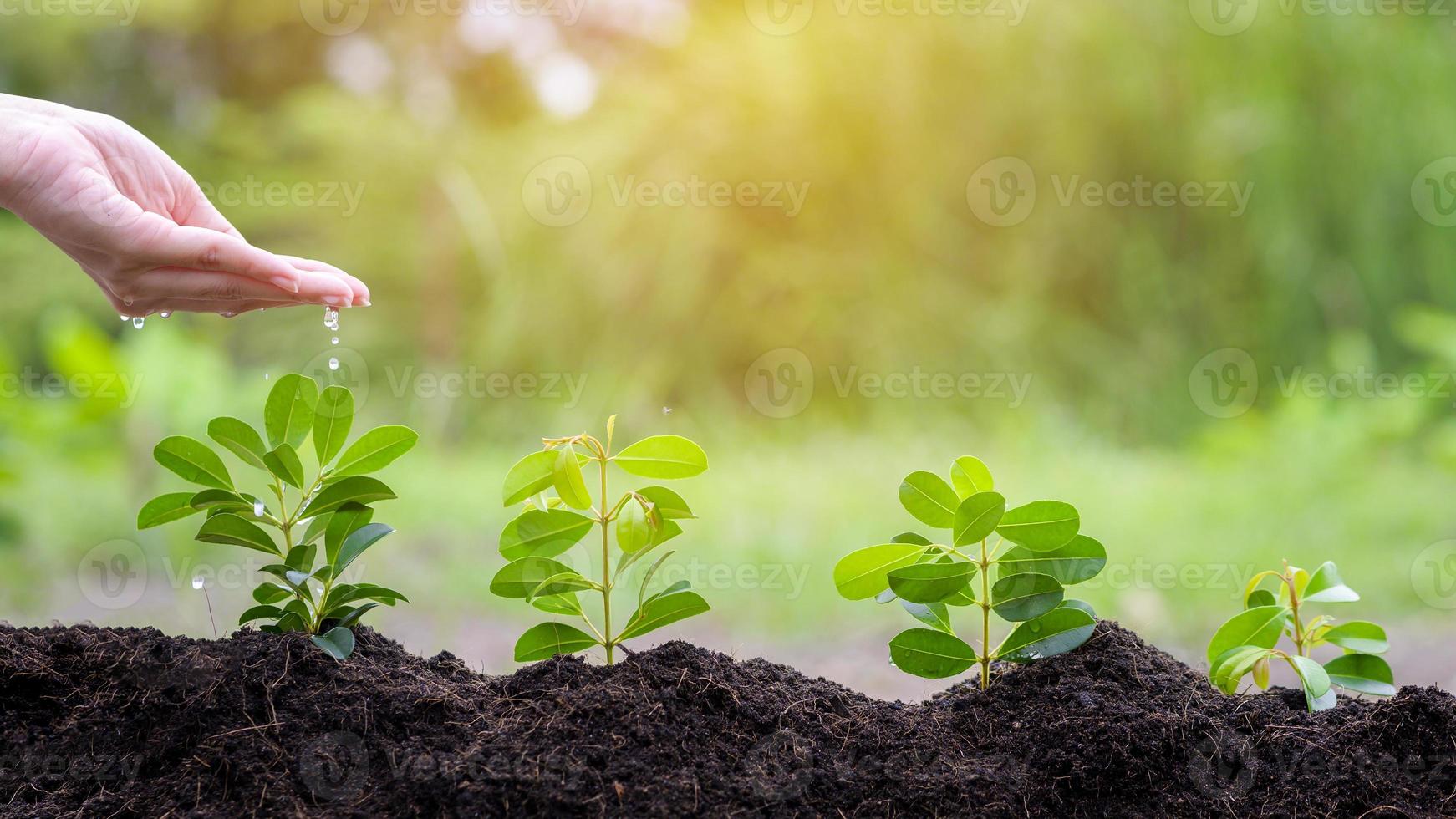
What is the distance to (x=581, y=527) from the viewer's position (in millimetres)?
626

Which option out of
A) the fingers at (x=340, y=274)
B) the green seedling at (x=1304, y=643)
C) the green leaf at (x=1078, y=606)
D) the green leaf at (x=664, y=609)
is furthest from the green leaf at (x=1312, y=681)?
the fingers at (x=340, y=274)

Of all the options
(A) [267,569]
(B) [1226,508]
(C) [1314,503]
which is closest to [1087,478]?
(B) [1226,508]

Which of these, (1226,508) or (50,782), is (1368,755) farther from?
(1226,508)

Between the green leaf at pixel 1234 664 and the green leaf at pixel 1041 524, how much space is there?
5.9 inches

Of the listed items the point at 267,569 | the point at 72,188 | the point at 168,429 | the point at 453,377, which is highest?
the point at 453,377

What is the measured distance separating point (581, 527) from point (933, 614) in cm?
Result: 22

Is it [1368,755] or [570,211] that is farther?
[570,211]

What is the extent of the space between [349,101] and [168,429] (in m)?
1.16

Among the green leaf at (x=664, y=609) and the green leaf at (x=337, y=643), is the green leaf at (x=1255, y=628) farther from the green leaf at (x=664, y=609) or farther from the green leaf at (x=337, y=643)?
the green leaf at (x=337, y=643)

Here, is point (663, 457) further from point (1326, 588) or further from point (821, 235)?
point (821, 235)

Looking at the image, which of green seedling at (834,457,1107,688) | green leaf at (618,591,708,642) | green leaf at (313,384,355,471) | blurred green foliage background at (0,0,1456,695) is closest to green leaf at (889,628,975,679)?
green seedling at (834,457,1107,688)

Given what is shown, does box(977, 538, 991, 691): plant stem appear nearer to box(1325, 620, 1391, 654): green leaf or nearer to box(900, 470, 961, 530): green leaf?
box(900, 470, 961, 530): green leaf

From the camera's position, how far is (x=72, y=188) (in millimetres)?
699

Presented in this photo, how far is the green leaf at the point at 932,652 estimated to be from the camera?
633 mm
